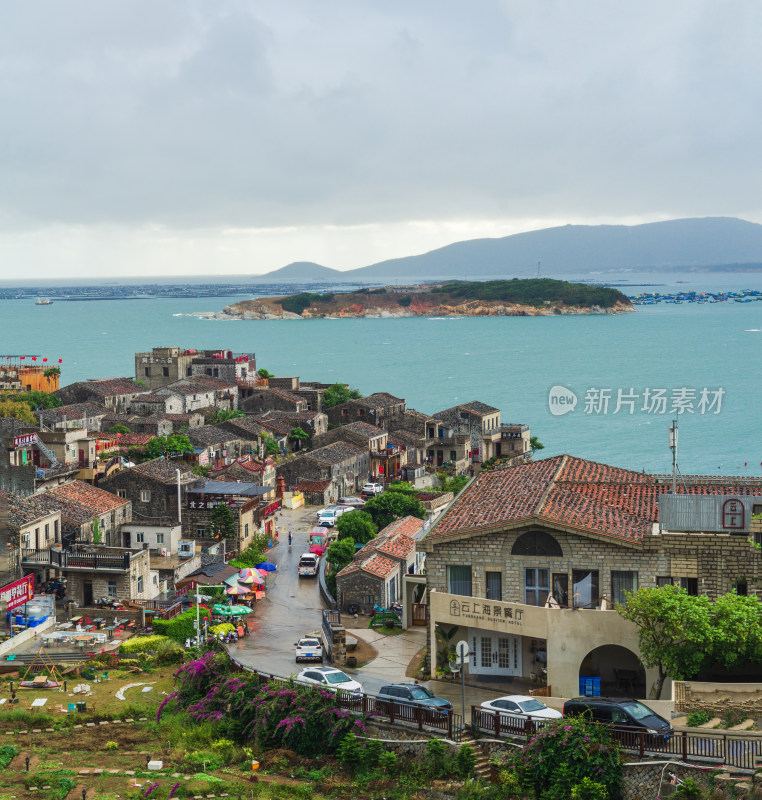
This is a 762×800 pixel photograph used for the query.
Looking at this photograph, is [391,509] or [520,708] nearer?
[520,708]

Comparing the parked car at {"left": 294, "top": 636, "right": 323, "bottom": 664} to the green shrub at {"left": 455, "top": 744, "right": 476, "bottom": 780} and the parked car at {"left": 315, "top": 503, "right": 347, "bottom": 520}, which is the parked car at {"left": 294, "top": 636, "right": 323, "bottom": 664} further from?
the parked car at {"left": 315, "top": 503, "right": 347, "bottom": 520}

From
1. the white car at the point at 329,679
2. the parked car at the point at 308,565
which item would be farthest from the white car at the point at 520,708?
the parked car at the point at 308,565

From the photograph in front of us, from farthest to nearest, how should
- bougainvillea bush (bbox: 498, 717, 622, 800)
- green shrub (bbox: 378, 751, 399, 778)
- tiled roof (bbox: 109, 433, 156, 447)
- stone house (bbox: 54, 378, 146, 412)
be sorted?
stone house (bbox: 54, 378, 146, 412)
tiled roof (bbox: 109, 433, 156, 447)
green shrub (bbox: 378, 751, 399, 778)
bougainvillea bush (bbox: 498, 717, 622, 800)

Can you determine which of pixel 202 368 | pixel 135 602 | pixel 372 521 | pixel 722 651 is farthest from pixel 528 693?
pixel 202 368

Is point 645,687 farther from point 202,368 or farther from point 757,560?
point 202,368

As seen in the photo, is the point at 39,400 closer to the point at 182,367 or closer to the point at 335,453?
the point at 182,367


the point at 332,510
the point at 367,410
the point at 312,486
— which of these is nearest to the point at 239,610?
the point at 332,510

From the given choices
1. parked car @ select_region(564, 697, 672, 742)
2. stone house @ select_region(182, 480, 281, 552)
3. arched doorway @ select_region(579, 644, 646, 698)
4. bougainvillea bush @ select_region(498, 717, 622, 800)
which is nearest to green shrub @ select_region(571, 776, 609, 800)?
bougainvillea bush @ select_region(498, 717, 622, 800)
